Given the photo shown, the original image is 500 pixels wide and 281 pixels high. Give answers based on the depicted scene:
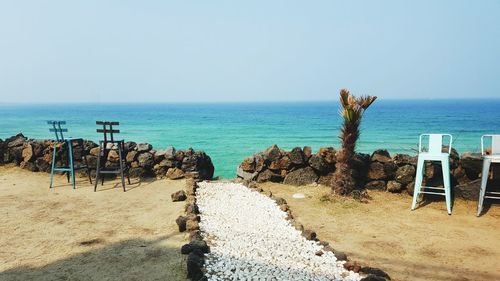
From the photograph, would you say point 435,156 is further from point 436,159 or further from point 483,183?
point 483,183

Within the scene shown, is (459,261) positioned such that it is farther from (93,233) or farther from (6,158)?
(6,158)

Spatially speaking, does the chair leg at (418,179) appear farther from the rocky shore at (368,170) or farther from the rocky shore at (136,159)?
the rocky shore at (136,159)

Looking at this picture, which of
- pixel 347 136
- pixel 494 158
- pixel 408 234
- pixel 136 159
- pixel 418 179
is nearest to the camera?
pixel 408 234

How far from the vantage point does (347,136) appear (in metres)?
8.33

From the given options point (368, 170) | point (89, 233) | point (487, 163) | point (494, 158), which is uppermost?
point (494, 158)

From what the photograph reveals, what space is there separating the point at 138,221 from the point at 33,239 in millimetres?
1609

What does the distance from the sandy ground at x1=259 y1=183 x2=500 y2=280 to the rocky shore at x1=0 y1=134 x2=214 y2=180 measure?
277cm

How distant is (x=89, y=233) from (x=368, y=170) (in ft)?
20.6

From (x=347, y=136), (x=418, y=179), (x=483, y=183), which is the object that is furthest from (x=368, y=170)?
(x=483, y=183)

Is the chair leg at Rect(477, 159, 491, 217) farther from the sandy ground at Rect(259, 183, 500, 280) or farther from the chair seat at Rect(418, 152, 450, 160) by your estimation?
the chair seat at Rect(418, 152, 450, 160)

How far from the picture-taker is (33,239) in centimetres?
558

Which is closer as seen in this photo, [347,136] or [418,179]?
[418,179]

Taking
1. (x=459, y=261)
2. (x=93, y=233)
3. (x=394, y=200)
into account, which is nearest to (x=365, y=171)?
(x=394, y=200)

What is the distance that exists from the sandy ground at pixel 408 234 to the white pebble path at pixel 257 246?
59 cm
